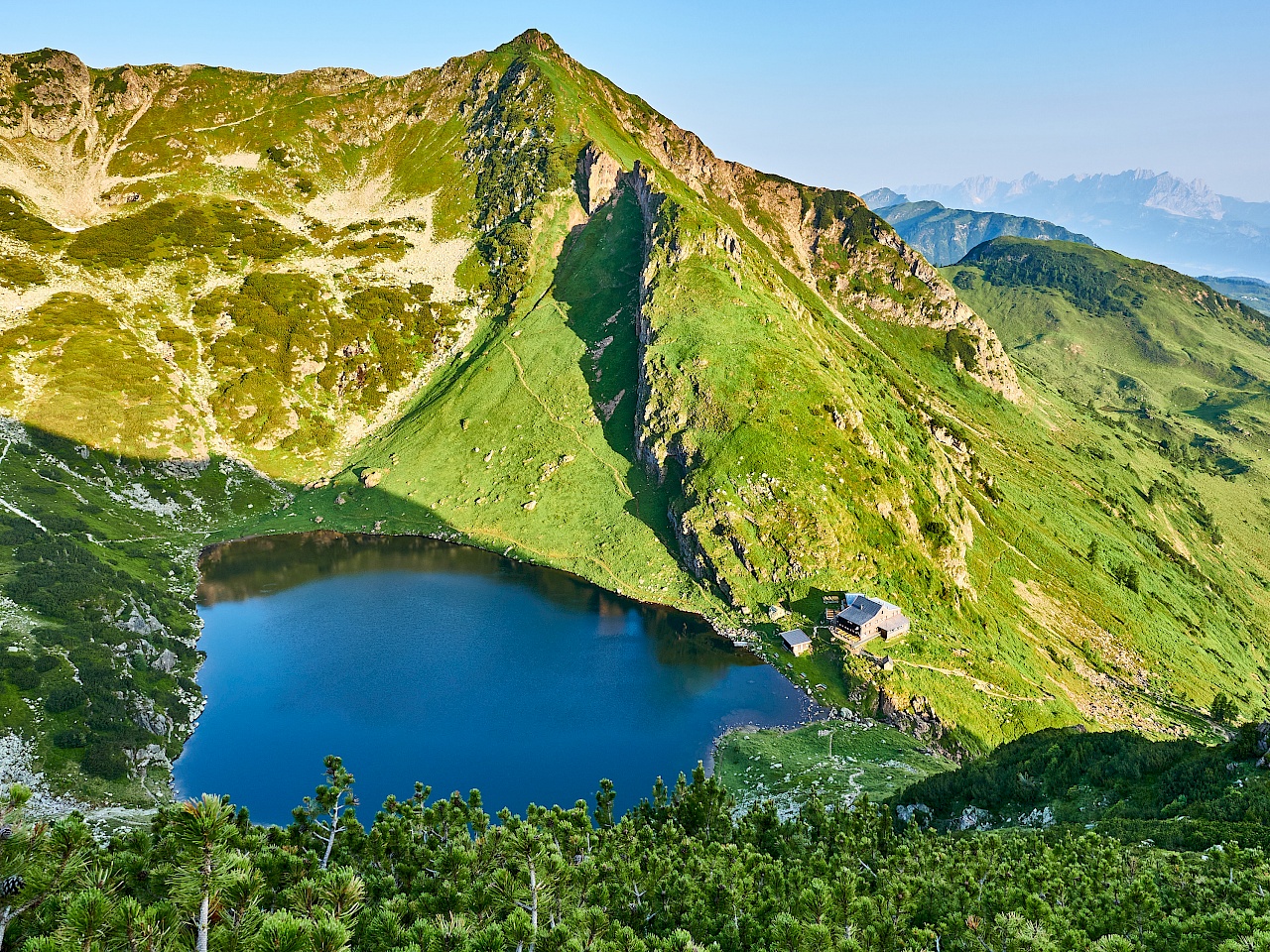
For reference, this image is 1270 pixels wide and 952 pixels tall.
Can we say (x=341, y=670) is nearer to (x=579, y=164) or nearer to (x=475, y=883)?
(x=475, y=883)

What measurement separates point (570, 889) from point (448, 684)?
2481 inches

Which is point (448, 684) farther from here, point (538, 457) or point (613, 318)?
point (613, 318)

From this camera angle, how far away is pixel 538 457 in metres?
132

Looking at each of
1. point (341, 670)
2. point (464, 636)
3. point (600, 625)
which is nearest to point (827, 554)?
point (600, 625)

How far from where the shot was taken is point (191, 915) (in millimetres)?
13141

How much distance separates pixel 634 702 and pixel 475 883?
197ft

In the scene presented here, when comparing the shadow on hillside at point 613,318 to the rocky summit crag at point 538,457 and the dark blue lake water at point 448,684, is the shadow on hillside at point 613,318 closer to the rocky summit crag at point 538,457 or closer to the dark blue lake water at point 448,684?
the rocky summit crag at point 538,457

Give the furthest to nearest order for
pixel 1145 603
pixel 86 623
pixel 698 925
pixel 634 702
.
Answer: pixel 1145 603 → pixel 634 702 → pixel 86 623 → pixel 698 925

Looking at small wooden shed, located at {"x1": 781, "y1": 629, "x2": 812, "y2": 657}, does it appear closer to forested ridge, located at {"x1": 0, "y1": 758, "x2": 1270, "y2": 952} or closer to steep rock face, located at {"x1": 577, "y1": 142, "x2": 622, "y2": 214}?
forested ridge, located at {"x1": 0, "y1": 758, "x2": 1270, "y2": 952}

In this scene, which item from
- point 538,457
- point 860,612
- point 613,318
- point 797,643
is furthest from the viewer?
point 613,318

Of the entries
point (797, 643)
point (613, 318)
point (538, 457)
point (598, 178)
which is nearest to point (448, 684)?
point (797, 643)

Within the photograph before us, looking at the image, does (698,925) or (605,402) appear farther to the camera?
(605,402)

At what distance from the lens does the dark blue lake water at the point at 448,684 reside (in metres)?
65.8

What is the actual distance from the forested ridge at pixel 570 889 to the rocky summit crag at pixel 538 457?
48.2 meters
